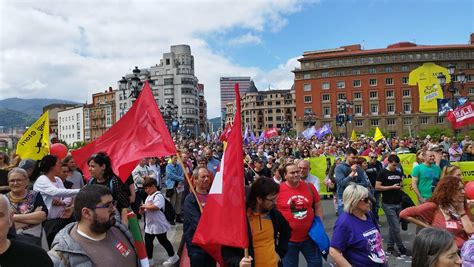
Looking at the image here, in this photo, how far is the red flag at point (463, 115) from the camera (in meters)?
16.3

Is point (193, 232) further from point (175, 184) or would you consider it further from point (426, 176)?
point (175, 184)

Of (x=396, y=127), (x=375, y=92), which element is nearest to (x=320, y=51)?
(x=375, y=92)

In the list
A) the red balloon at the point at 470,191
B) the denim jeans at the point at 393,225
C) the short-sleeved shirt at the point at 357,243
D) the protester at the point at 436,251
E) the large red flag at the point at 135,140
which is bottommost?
the denim jeans at the point at 393,225

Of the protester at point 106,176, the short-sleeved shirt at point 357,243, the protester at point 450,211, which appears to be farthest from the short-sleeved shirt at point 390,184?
the protester at point 106,176

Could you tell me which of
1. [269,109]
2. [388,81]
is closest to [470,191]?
[388,81]

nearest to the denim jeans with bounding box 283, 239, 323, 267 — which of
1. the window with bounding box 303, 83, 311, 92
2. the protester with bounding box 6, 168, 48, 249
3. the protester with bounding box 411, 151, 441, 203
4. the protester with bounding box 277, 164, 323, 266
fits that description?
the protester with bounding box 277, 164, 323, 266

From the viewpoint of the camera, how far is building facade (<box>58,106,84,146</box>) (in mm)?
135988

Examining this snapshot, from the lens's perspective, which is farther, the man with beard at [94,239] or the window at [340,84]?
the window at [340,84]

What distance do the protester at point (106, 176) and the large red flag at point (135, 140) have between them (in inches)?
4.3

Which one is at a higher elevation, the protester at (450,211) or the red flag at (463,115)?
the red flag at (463,115)

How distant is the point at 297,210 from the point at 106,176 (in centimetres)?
236

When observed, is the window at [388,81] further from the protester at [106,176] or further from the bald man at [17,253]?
the bald man at [17,253]

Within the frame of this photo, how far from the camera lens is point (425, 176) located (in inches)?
298

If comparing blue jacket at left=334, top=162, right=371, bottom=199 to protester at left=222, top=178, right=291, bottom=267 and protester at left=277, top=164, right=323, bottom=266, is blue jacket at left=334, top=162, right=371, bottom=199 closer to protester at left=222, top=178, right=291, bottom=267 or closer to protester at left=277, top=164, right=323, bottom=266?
protester at left=277, top=164, right=323, bottom=266
